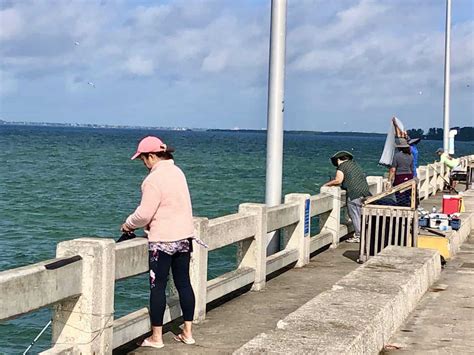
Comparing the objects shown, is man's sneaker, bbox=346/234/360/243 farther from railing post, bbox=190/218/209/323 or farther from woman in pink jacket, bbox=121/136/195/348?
woman in pink jacket, bbox=121/136/195/348

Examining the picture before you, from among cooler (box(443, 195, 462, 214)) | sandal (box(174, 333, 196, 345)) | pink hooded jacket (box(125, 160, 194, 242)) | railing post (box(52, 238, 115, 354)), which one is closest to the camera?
railing post (box(52, 238, 115, 354))

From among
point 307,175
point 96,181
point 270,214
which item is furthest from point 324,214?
point 307,175

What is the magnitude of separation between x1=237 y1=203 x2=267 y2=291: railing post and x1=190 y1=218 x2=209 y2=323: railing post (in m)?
1.36

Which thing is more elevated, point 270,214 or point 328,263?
point 270,214

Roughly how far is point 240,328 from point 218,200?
1189 inches

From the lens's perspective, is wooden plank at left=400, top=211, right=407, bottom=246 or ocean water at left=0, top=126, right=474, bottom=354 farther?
ocean water at left=0, top=126, right=474, bottom=354

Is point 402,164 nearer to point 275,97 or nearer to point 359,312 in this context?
point 275,97

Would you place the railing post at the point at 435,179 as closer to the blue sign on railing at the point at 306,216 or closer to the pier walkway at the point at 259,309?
the pier walkway at the point at 259,309

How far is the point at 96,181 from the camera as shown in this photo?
160 ft

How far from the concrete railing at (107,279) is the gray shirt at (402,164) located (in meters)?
4.42

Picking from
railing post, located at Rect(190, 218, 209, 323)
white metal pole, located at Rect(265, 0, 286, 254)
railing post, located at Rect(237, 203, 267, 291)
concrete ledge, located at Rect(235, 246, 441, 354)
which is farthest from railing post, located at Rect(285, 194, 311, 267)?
railing post, located at Rect(190, 218, 209, 323)

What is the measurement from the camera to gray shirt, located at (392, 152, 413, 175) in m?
14.4

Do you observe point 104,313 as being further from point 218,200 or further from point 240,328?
point 218,200

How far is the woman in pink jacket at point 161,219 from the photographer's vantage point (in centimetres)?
681
